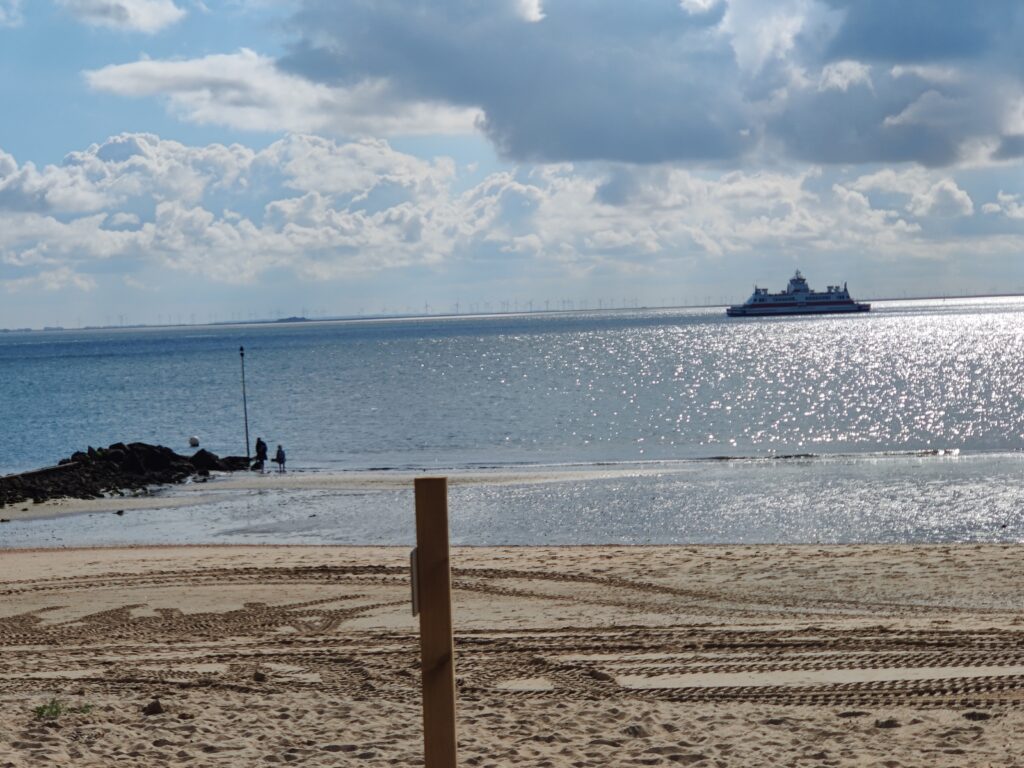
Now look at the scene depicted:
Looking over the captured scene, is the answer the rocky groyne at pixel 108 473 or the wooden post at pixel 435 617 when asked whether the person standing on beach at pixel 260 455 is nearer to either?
the rocky groyne at pixel 108 473

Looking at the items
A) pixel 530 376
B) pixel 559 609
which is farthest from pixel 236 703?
pixel 530 376

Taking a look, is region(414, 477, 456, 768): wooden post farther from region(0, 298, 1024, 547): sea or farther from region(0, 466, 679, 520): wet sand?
region(0, 466, 679, 520): wet sand

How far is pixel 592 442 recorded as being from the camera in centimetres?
5112

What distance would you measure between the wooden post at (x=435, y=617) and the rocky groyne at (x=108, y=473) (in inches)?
1224

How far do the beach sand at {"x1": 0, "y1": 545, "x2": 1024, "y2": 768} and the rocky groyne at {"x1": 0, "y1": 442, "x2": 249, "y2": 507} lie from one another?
17516 millimetres

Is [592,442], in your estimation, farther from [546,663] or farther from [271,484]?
[546,663]

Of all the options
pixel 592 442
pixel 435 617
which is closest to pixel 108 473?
pixel 592 442

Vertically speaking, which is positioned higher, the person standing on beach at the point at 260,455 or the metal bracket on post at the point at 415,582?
the metal bracket on post at the point at 415,582

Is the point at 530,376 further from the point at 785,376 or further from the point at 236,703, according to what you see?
the point at 236,703

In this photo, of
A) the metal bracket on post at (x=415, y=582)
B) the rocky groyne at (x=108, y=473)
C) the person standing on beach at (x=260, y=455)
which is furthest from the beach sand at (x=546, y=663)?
the person standing on beach at (x=260, y=455)

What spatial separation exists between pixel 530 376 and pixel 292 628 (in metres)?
86.0

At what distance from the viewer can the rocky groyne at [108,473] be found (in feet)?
116

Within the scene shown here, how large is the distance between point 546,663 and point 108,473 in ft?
101

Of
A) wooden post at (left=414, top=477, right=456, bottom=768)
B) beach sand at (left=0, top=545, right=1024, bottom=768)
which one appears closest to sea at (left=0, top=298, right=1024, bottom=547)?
beach sand at (left=0, top=545, right=1024, bottom=768)
